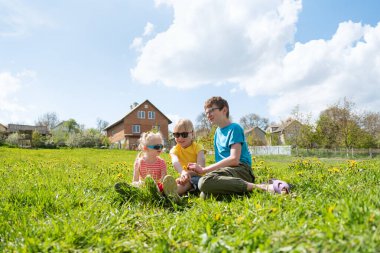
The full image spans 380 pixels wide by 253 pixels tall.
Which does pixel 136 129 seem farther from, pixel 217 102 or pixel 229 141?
pixel 229 141

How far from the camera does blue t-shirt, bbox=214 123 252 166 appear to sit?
4113 mm

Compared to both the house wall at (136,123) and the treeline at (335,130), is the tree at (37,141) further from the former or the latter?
the treeline at (335,130)

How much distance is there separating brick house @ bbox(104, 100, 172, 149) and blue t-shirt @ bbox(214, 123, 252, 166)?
47.1m

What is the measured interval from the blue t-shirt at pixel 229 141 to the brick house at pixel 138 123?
4713 centimetres

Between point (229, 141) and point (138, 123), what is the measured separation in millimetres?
50102

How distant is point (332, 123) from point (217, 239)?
44.4 m

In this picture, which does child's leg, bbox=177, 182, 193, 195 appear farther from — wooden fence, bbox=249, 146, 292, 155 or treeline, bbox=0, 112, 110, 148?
treeline, bbox=0, 112, 110, 148

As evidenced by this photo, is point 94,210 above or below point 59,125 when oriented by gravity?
below

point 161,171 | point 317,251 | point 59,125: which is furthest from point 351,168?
point 59,125

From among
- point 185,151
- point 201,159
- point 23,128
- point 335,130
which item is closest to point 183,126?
point 185,151

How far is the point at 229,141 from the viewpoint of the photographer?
4.17 meters

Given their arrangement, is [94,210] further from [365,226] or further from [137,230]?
[365,226]

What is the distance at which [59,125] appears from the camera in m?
84.2

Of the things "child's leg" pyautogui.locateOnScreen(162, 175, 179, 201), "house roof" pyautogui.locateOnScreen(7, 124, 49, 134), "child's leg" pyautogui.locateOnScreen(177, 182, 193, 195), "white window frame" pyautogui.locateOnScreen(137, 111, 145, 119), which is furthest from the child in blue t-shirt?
"house roof" pyautogui.locateOnScreen(7, 124, 49, 134)
